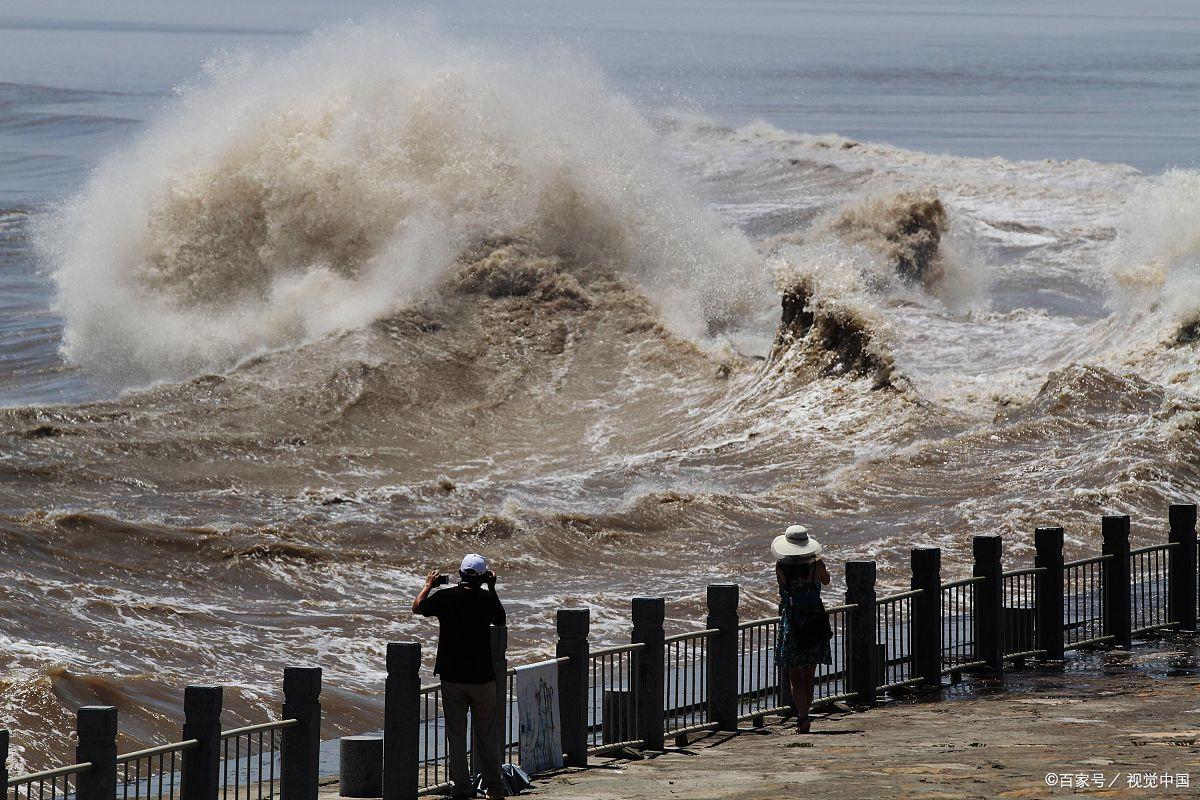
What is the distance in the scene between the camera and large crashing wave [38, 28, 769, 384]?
37.0 metres

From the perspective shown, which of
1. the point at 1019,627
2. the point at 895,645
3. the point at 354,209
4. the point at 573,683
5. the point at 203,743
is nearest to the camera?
the point at 203,743

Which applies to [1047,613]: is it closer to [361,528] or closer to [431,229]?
[361,528]

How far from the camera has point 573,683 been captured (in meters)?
10.5

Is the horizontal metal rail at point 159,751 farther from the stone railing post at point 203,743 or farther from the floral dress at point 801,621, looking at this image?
the floral dress at point 801,621

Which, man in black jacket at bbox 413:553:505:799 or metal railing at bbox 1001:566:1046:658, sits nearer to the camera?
man in black jacket at bbox 413:553:505:799

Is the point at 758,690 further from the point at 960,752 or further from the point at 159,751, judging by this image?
the point at 159,751

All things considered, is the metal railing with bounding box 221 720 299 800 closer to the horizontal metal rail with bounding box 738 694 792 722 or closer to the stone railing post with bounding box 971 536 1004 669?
the horizontal metal rail with bounding box 738 694 792 722

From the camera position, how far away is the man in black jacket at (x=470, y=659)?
374 inches

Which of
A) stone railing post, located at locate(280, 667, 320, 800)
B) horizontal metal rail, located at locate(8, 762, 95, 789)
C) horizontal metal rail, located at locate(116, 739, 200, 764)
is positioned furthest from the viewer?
stone railing post, located at locate(280, 667, 320, 800)

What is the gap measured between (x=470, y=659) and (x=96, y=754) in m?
2.28

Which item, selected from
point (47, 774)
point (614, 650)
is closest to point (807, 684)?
point (614, 650)

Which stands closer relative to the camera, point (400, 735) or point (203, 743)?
point (203, 743)

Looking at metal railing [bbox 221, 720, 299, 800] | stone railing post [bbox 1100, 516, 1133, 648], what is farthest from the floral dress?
stone railing post [bbox 1100, 516, 1133, 648]

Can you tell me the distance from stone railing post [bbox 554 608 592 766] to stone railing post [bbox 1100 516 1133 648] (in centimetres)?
567
